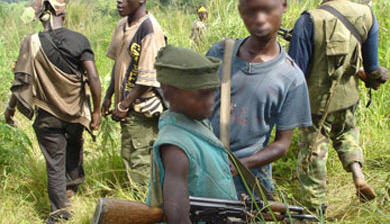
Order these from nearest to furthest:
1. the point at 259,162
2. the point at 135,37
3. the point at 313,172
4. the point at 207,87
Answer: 1. the point at 207,87
2. the point at 259,162
3. the point at 313,172
4. the point at 135,37

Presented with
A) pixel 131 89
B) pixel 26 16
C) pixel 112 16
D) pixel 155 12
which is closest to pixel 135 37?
pixel 131 89

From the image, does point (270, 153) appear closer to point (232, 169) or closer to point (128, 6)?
point (232, 169)

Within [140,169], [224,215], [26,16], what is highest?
[26,16]

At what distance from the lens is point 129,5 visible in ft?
10.3

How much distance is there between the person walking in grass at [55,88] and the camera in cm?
313

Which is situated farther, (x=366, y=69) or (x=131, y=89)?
(x=131, y=89)

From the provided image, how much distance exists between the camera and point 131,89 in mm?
3191

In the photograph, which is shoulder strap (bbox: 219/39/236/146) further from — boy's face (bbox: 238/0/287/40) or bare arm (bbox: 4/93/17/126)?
bare arm (bbox: 4/93/17/126)

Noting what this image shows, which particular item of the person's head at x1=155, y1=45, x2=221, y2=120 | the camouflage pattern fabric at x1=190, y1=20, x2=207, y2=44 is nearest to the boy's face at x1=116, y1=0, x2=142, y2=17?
the person's head at x1=155, y1=45, x2=221, y2=120

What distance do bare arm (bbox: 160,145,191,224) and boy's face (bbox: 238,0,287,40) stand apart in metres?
0.71

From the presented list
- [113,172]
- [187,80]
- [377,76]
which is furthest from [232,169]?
[113,172]

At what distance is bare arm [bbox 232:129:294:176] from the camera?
175 cm

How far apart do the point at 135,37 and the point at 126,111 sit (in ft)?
1.94

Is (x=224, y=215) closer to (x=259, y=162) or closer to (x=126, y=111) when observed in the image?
(x=259, y=162)
